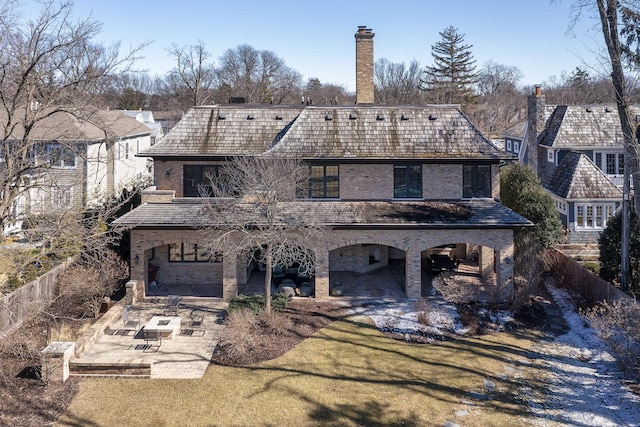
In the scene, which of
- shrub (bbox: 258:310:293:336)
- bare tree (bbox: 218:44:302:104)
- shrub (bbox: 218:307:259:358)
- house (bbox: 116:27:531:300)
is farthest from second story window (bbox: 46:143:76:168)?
bare tree (bbox: 218:44:302:104)

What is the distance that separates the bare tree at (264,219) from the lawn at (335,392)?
3.95 meters

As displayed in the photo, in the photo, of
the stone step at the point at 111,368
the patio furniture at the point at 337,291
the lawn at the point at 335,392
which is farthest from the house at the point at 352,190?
the stone step at the point at 111,368

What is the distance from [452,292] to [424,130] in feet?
29.2

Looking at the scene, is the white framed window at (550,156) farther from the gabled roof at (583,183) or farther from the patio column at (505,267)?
the patio column at (505,267)

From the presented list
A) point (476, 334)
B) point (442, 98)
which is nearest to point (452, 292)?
point (476, 334)

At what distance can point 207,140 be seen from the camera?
2577 cm

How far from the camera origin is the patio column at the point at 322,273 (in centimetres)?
2123

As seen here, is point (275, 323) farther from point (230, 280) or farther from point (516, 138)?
point (516, 138)

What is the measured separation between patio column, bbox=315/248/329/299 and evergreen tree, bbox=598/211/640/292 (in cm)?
1181

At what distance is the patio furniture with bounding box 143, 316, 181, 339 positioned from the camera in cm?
1694

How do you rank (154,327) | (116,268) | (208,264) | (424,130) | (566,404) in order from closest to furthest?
(566,404) → (154,327) → (116,268) → (208,264) → (424,130)

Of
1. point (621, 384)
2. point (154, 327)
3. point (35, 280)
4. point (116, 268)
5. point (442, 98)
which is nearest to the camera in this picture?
point (621, 384)

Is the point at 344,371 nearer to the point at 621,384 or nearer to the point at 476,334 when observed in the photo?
the point at 476,334

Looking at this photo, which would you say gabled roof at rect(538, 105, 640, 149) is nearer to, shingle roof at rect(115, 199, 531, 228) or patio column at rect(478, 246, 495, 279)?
patio column at rect(478, 246, 495, 279)
